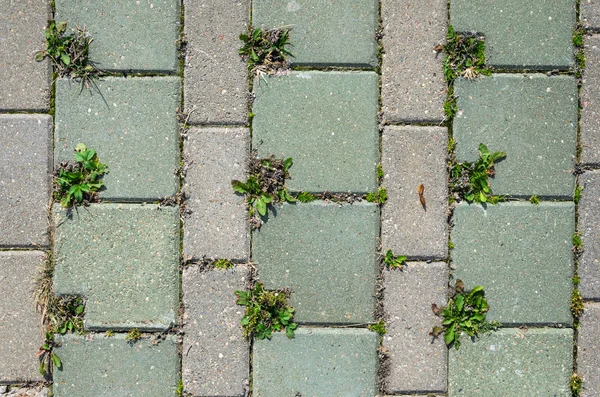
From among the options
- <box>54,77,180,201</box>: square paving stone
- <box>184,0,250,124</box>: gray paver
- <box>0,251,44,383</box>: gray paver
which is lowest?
<box>0,251,44,383</box>: gray paver

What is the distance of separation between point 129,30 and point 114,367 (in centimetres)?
187

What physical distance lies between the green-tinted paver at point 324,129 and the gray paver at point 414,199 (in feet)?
0.41

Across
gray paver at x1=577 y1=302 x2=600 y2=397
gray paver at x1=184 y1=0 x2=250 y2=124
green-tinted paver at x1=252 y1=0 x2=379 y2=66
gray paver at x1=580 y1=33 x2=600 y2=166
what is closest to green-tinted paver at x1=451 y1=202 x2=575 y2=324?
gray paver at x1=577 y1=302 x2=600 y2=397

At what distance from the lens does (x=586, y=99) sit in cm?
294

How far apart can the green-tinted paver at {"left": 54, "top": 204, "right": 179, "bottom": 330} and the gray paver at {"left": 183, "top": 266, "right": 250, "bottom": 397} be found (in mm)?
111

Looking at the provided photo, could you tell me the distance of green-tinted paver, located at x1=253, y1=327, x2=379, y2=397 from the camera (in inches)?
114

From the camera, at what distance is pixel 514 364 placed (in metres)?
2.93

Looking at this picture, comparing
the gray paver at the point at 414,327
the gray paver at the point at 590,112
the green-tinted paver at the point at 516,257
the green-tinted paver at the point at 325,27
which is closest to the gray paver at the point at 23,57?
the green-tinted paver at the point at 325,27

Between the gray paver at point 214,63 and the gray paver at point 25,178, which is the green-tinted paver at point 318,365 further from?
the gray paver at point 25,178

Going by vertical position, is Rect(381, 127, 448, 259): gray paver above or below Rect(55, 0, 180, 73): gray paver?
Result: below

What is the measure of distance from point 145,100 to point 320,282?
4.60 feet

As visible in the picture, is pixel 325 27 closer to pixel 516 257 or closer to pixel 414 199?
pixel 414 199

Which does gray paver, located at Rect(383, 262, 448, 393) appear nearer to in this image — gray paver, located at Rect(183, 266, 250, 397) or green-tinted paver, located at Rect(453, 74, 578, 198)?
green-tinted paver, located at Rect(453, 74, 578, 198)

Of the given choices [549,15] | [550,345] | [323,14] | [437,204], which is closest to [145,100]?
[323,14]
